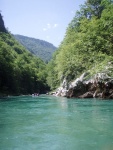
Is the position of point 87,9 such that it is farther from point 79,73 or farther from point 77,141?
point 77,141

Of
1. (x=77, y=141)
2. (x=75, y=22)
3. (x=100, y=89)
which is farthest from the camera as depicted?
(x=75, y=22)

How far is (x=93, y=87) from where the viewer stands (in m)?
51.3

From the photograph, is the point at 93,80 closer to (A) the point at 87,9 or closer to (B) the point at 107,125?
(A) the point at 87,9

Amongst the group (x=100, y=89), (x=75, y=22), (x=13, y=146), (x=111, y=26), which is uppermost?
(x=75, y=22)

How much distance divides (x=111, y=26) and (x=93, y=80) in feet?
107

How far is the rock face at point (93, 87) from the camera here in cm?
4725

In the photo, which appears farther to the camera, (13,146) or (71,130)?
(71,130)

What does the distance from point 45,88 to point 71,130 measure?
115599 millimetres

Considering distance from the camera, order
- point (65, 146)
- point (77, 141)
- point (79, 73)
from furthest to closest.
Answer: point (79, 73) → point (77, 141) → point (65, 146)

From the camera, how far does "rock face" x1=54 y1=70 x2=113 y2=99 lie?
47.2 m

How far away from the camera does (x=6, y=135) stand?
48.0 ft

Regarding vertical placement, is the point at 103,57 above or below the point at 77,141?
above

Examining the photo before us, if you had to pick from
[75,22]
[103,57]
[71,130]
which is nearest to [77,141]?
[71,130]

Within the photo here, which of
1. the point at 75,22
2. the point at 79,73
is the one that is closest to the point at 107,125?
the point at 79,73
